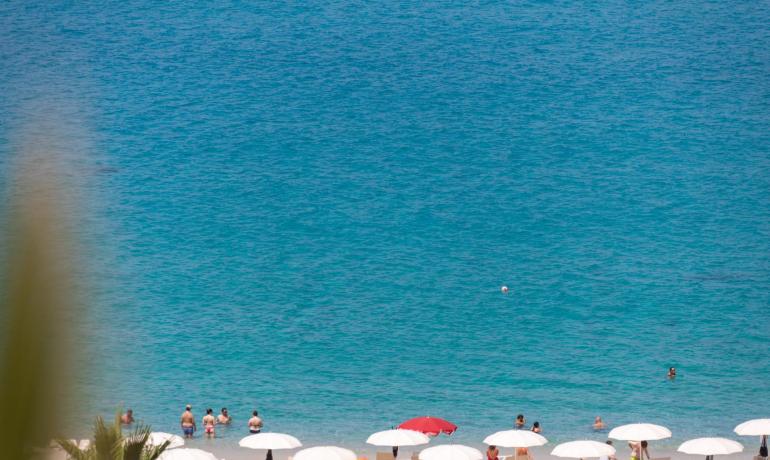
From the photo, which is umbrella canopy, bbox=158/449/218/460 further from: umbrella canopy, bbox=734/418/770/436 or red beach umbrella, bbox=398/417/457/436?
umbrella canopy, bbox=734/418/770/436

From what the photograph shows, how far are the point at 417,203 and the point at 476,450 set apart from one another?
20.8 metres

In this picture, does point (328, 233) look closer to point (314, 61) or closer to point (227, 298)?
point (227, 298)

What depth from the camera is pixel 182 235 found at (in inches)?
1511

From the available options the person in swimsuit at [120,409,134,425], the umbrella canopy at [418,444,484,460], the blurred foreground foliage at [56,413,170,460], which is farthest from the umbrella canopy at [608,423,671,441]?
the blurred foreground foliage at [56,413,170,460]

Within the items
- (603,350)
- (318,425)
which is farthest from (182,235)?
(603,350)

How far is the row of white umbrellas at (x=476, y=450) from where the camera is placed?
59.4ft

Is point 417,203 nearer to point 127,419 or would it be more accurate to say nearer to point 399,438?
point 127,419

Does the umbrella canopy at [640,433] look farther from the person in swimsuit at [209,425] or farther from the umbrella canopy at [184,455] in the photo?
the person in swimsuit at [209,425]

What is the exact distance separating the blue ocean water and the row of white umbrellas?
760 centimetres

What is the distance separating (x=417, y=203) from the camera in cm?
3947

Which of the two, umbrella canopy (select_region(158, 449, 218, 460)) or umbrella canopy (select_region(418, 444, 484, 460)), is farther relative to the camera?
umbrella canopy (select_region(418, 444, 484, 460))

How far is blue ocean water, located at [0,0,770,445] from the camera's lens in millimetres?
31922

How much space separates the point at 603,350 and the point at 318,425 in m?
Result: 9.49

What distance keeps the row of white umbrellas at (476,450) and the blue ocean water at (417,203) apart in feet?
24.9
